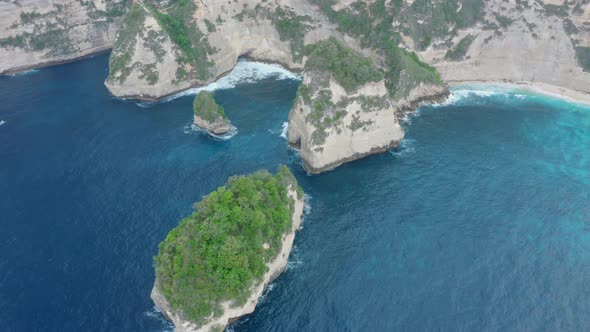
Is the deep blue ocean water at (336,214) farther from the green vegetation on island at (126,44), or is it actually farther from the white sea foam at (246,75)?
the green vegetation on island at (126,44)

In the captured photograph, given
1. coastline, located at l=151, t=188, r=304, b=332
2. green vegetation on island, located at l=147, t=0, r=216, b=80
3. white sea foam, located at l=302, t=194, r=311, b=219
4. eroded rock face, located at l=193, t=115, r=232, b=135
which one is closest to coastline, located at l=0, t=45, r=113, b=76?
green vegetation on island, located at l=147, t=0, r=216, b=80

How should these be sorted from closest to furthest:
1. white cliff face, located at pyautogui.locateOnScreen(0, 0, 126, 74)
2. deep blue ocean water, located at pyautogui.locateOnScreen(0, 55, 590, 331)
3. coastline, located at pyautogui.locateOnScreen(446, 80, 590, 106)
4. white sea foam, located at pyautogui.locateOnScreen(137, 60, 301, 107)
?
deep blue ocean water, located at pyautogui.locateOnScreen(0, 55, 590, 331) → coastline, located at pyautogui.locateOnScreen(446, 80, 590, 106) → white sea foam, located at pyautogui.locateOnScreen(137, 60, 301, 107) → white cliff face, located at pyautogui.locateOnScreen(0, 0, 126, 74)

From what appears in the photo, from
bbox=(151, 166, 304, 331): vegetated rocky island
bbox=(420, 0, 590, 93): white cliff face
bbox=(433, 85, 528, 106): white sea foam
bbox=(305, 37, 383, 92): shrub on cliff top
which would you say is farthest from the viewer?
bbox=(420, 0, 590, 93): white cliff face

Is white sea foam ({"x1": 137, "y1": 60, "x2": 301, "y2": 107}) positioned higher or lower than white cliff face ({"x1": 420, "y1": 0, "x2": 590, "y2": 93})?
lower

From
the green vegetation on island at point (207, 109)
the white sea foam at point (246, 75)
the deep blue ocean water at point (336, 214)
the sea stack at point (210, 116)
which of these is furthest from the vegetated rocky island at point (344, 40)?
the sea stack at point (210, 116)

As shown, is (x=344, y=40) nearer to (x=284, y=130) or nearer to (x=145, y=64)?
(x=284, y=130)

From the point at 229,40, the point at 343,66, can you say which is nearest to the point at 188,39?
the point at 229,40

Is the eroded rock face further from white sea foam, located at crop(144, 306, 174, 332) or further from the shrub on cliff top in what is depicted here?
white sea foam, located at crop(144, 306, 174, 332)
